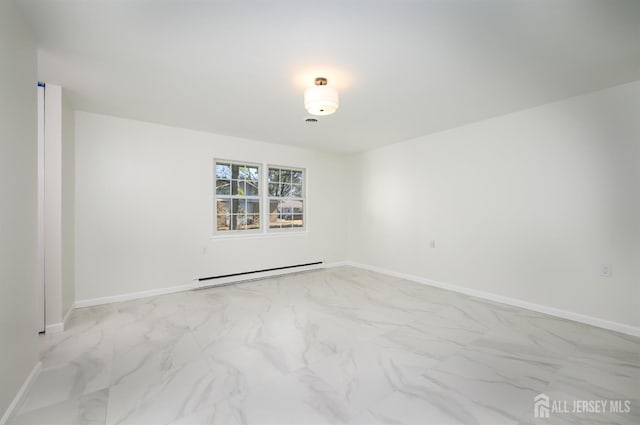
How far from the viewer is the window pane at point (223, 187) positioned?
15.2 feet

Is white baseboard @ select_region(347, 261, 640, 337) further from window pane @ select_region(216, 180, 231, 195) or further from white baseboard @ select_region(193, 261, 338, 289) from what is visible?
window pane @ select_region(216, 180, 231, 195)

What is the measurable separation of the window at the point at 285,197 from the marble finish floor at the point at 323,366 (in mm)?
2128

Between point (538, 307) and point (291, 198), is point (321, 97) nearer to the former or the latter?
point (291, 198)

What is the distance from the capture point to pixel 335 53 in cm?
219

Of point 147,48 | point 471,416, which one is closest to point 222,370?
point 471,416

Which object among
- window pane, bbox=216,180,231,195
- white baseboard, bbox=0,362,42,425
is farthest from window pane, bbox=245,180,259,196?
white baseboard, bbox=0,362,42,425

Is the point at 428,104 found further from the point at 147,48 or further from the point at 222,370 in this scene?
the point at 222,370

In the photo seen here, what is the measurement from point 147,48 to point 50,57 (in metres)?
0.89

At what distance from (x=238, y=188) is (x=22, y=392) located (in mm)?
3463

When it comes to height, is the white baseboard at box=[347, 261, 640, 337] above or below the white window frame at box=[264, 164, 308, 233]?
below

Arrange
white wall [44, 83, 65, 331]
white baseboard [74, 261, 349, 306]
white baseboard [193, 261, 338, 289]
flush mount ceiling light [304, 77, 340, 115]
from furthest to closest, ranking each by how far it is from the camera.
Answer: white baseboard [193, 261, 338, 289]
white baseboard [74, 261, 349, 306]
white wall [44, 83, 65, 331]
flush mount ceiling light [304, 77, 340, 115]

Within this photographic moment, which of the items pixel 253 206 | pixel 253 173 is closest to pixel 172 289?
pixel 253 206

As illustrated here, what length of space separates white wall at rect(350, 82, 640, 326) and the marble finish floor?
488 mm

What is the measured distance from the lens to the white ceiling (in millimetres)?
1761
